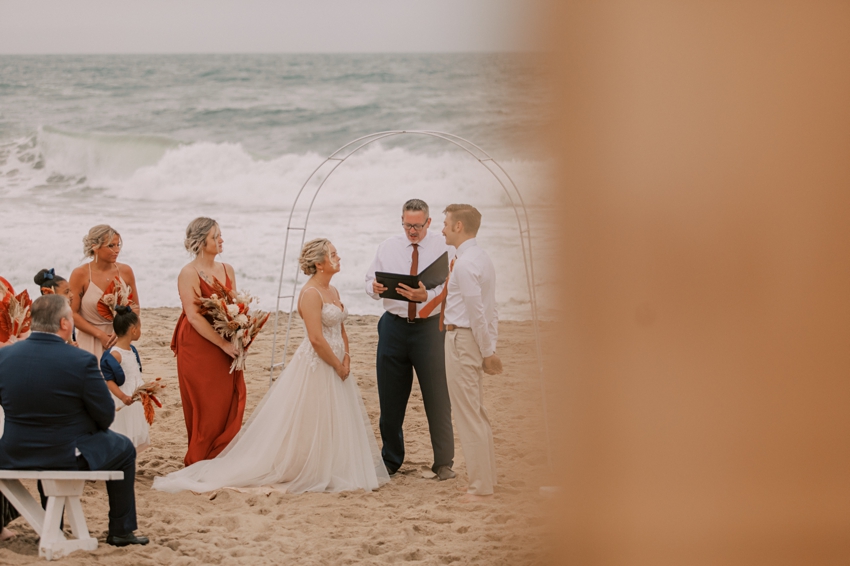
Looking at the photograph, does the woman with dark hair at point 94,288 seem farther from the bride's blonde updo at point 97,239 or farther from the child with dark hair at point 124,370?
the child with dark hair at point 124,370

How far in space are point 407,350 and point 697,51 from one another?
4867 mm

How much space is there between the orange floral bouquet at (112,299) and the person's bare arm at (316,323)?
1.27 meters

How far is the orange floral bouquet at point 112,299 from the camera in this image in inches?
211

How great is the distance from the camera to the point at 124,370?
A: 201 inches

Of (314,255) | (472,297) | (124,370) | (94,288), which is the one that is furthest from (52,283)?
(472,297)

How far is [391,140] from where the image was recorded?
89.5 feet

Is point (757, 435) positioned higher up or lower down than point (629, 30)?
lower down

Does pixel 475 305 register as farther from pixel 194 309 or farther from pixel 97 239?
pixel 97 239

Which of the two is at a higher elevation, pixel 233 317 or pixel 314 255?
pixel 314 255

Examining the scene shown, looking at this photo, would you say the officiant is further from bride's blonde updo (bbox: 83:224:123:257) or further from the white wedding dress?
bride's blonde updo (bbox: 83:224:123:257)

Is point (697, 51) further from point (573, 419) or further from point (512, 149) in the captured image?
point (573, 419)

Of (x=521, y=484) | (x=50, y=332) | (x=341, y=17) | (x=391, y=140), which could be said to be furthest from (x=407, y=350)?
(x=341, y=17)

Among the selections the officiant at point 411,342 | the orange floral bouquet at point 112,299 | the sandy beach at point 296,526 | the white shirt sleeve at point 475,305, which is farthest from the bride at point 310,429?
the orange floral bouquet at point 112,299

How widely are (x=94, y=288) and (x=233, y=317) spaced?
104cm
